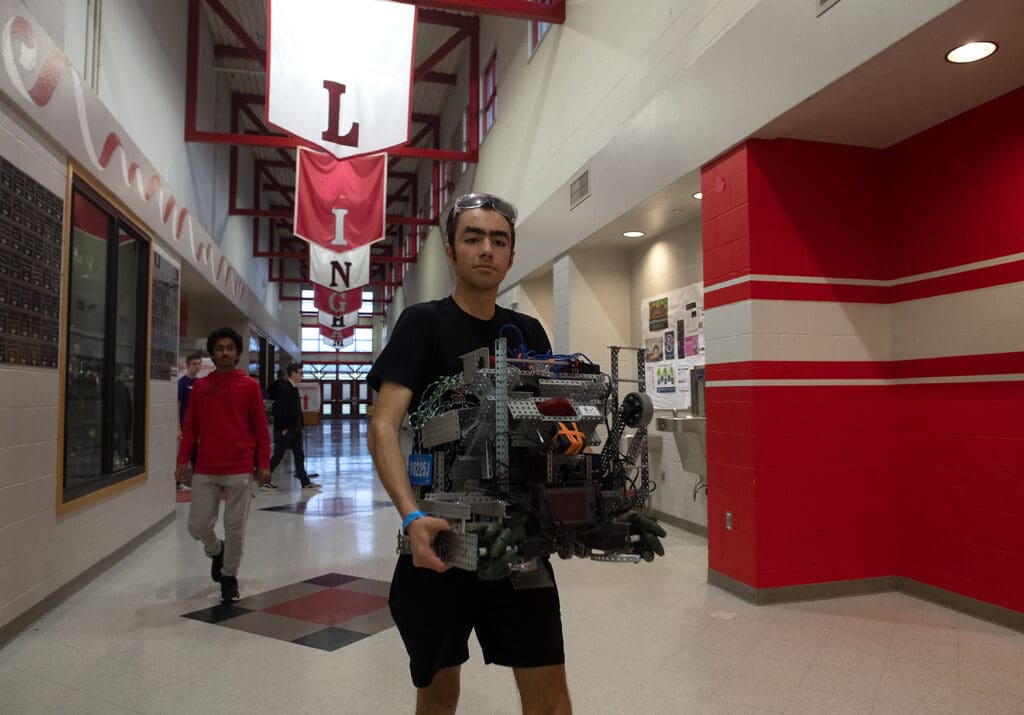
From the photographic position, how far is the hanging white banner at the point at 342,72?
5848 mm

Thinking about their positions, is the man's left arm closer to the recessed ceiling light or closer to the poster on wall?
the poster on wall

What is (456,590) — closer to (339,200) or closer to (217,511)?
(217,511)

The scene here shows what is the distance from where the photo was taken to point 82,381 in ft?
14.0

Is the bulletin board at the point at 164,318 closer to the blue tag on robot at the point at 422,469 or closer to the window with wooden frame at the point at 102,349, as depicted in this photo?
the window with wooden frame at the point at 102,349

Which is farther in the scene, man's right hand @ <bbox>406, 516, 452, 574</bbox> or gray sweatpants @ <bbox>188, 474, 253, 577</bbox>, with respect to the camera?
gray sweatpants @ <bbox>188, 474, 253, 577</bbox>

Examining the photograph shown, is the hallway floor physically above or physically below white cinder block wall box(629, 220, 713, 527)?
below

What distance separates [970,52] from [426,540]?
308 cm

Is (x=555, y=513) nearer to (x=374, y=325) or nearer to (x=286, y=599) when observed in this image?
(x=286, y=599)

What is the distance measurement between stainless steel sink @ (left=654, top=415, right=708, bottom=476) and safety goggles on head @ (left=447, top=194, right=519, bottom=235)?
3.81 metres

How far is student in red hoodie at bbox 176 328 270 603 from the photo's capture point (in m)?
3.69

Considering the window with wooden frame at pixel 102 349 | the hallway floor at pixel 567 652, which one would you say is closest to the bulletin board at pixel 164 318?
the window with wooden frame at pixel 102 349

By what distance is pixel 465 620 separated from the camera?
134 cm

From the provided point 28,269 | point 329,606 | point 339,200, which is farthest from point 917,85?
point 339,200

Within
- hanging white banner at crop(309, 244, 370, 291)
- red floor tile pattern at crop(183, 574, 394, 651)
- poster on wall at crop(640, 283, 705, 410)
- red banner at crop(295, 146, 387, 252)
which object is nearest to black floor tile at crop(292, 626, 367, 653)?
red floor tile pattern at crop(183, 574, 394, 651)
